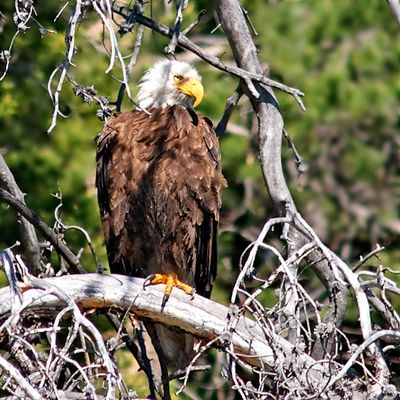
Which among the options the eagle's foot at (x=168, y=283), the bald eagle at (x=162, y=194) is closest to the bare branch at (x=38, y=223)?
the eagle's foot at (x=168, y=283)

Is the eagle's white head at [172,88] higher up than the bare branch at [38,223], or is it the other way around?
the eagle's white head at [172,88]

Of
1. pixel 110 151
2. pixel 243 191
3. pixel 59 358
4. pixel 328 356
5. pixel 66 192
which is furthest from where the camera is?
pixel 243 191

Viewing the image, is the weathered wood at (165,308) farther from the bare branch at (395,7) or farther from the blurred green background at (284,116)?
the blurred green background at (284,116)

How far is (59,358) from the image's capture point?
397 centimetres

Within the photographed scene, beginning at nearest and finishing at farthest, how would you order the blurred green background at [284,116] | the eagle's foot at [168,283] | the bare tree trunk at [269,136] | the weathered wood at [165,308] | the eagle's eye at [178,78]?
the weathered wood at [165,308]
the bare tree trunk at [269,136]
the eagle's foot at [168,283]
the eagle's eye at [178,78]
the blurred green background at [284,116]

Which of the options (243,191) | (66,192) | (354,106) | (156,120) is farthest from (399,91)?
(156,120)

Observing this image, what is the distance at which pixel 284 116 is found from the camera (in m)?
8.83

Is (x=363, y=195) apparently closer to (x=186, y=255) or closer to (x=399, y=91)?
(x=399, y=91)

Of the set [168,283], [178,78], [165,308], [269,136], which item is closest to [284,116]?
[178,78]

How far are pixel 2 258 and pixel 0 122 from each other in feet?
12.4

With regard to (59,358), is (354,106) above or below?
below

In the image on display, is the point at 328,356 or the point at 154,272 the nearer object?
the point at 328,356

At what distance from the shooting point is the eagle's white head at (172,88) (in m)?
6.41

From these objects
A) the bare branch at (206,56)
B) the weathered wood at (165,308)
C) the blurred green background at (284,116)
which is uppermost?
the bare branch at (206,56)
